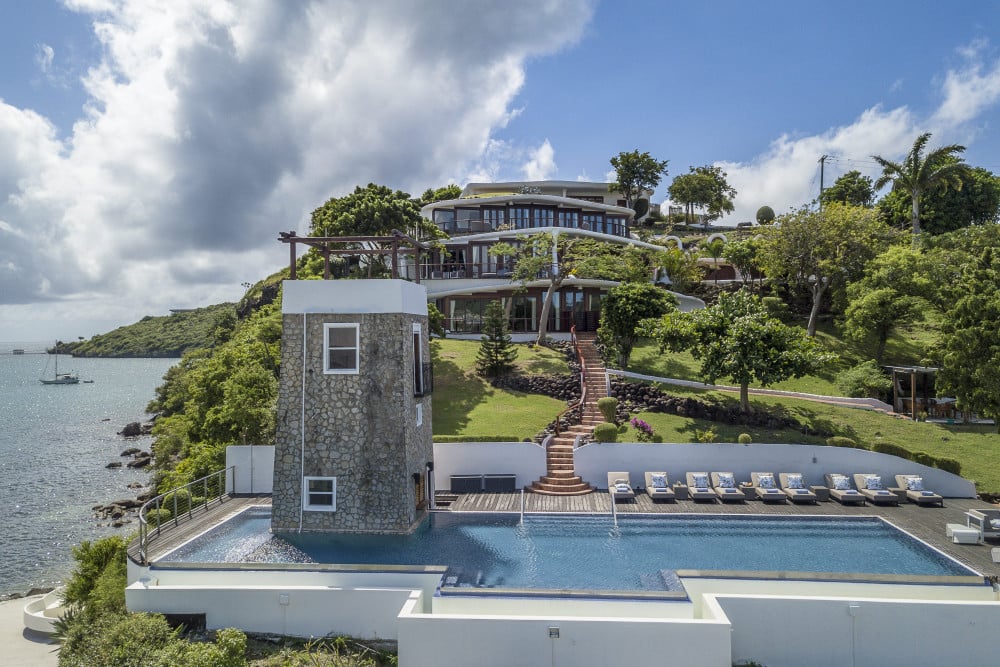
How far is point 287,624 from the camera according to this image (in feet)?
37.7

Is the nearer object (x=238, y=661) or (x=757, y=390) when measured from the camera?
(x=238, y=661)

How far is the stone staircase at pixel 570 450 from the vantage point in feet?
58.5

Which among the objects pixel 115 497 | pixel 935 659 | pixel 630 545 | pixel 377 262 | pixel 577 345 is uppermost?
pixel 377 262

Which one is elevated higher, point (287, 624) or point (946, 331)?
point (946, 331)

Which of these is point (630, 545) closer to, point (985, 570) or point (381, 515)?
point (381, 515)

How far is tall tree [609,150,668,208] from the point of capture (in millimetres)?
64812

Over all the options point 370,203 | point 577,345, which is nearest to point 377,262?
point 370,203

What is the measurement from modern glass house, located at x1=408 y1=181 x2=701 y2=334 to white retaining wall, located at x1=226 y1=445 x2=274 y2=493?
14.6 metres

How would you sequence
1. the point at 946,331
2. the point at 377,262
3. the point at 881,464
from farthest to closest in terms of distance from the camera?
the point at 377,262 < the point at 946,331 < the point at 881,464

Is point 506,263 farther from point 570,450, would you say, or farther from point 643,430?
point 570,450

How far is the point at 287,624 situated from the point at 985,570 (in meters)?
14.4

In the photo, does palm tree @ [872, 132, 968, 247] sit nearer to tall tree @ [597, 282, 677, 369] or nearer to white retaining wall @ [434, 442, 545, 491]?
tall tree @ [597, 282, 677, 369]

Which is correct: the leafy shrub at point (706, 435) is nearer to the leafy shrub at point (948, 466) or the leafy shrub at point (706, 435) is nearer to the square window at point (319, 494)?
the leafy shrub at point (948, 466)

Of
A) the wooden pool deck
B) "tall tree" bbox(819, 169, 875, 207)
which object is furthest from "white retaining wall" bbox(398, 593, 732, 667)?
"tall tree" bbox(819, 169, 875, 207)
